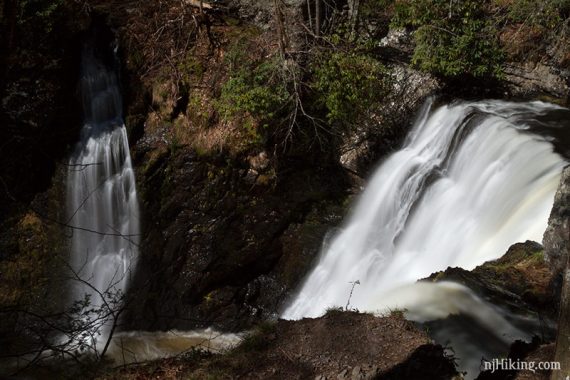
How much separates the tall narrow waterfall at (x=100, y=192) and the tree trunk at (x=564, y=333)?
24.4 feet

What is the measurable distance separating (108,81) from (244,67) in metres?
2.68

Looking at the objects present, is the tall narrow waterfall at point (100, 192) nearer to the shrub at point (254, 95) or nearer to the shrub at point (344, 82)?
the shrub at point (254, 95)

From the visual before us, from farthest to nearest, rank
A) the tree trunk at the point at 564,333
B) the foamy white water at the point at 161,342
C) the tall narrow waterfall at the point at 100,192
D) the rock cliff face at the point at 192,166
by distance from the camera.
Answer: the tall narrow waterfall at the point at 100,192 < the rock cliff face at the point at 192,166 < the foamy white water at the point at 161,342 < the tree trunk at the point at 564,333

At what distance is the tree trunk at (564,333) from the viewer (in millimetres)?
2445

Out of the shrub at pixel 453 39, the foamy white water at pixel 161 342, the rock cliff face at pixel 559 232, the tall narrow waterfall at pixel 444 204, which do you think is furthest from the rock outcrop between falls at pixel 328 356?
the shrub at pixel 453 39

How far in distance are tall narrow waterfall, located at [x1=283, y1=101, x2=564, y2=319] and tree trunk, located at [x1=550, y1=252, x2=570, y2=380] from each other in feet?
13.9

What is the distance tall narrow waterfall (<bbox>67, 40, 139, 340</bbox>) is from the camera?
8.62 m

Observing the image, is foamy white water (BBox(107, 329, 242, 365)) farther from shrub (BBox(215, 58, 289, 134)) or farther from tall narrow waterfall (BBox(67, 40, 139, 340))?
shrub (BBox(215, 58, 289, 134))

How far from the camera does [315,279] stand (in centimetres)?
882

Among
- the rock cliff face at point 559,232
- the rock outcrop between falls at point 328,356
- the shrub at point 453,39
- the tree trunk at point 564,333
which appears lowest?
the rock outcrop between falls at point 328,356

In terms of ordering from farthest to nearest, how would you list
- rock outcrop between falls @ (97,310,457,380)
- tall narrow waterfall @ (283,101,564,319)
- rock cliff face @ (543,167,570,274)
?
tall narrow waterfall @ (283,101,564,319) → rock cliff face @ (543,167,570,274) → rock outcrop between falls @ (97,310,457,380)

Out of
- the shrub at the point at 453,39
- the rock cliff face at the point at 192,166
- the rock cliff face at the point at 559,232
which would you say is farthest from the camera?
the shrub at the point at 453,39

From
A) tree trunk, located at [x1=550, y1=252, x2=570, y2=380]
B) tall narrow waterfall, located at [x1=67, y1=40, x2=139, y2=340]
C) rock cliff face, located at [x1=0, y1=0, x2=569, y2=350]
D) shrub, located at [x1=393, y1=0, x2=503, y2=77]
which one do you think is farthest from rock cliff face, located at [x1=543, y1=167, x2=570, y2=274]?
tall narrow waterfall, located at [x1=67, y1=40, x2=139, y2=340]

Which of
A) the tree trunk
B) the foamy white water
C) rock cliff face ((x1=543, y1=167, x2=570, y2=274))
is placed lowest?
the foamy white water
